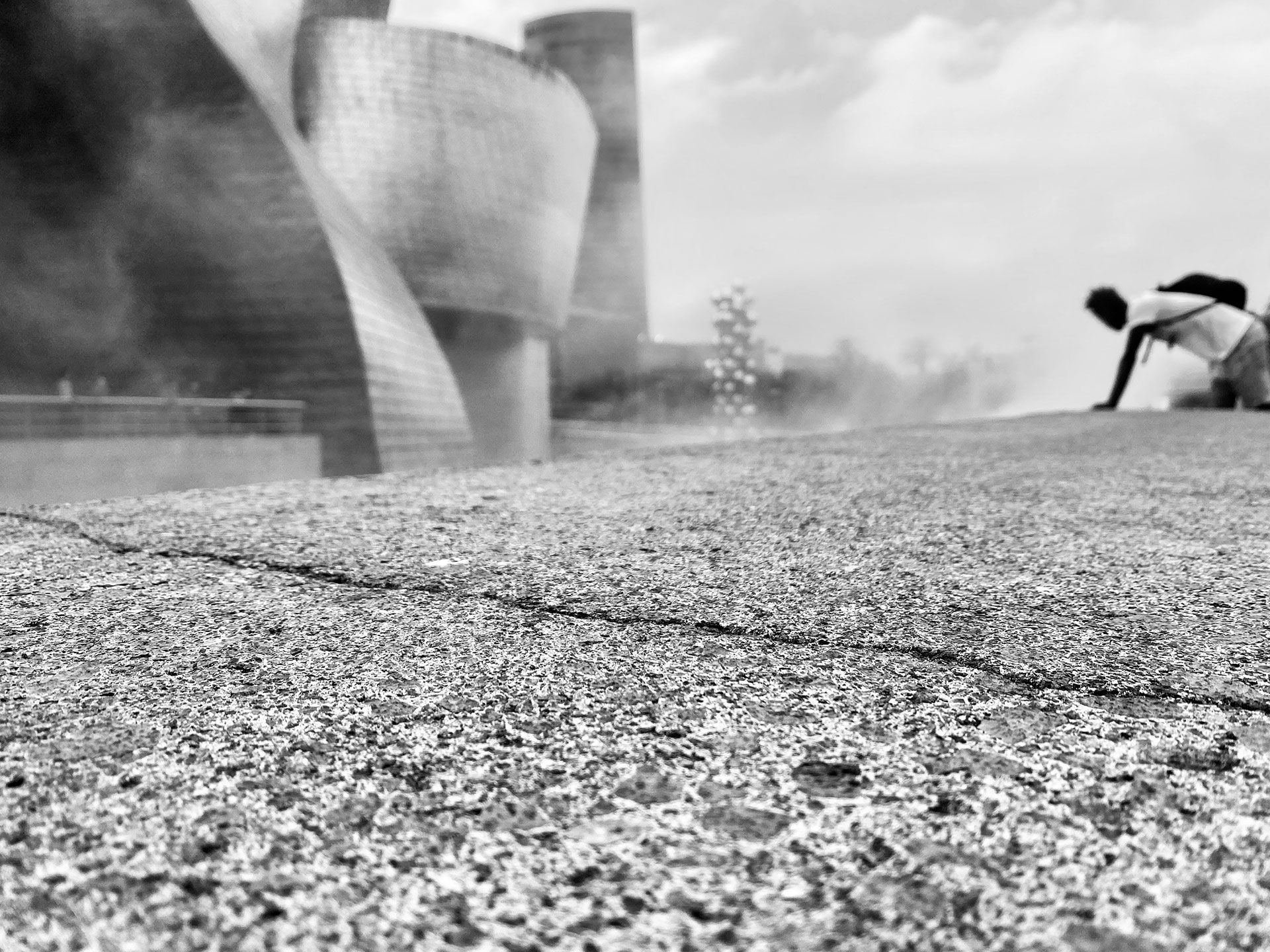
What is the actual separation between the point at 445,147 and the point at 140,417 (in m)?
15.4

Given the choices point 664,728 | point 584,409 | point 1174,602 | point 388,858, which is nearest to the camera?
point 388,858

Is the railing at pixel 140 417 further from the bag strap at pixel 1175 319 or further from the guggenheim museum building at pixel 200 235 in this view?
the bag strap at pixel 1175 319

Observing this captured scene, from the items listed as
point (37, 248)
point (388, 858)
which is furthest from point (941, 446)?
point (37, 248)

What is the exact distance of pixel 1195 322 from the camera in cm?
1049

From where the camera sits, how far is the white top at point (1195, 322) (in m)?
10.4

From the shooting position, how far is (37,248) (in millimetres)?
23797

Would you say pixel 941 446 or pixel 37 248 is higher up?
pixel 37 248

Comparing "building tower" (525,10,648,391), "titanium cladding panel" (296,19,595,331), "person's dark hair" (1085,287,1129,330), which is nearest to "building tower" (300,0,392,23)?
"titanium cladding panel" (296,19,595,331)

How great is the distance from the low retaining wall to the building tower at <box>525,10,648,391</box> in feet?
156

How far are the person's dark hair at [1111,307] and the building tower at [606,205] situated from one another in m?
60.7

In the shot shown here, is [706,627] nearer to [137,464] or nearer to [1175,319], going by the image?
[1175,319]

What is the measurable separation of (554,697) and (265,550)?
1531 mm

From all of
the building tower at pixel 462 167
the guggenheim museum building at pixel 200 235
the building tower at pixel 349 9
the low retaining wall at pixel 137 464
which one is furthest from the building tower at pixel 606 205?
the low retaining wall at pixel 137 464

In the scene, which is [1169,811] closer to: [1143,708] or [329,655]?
[1143,708]
